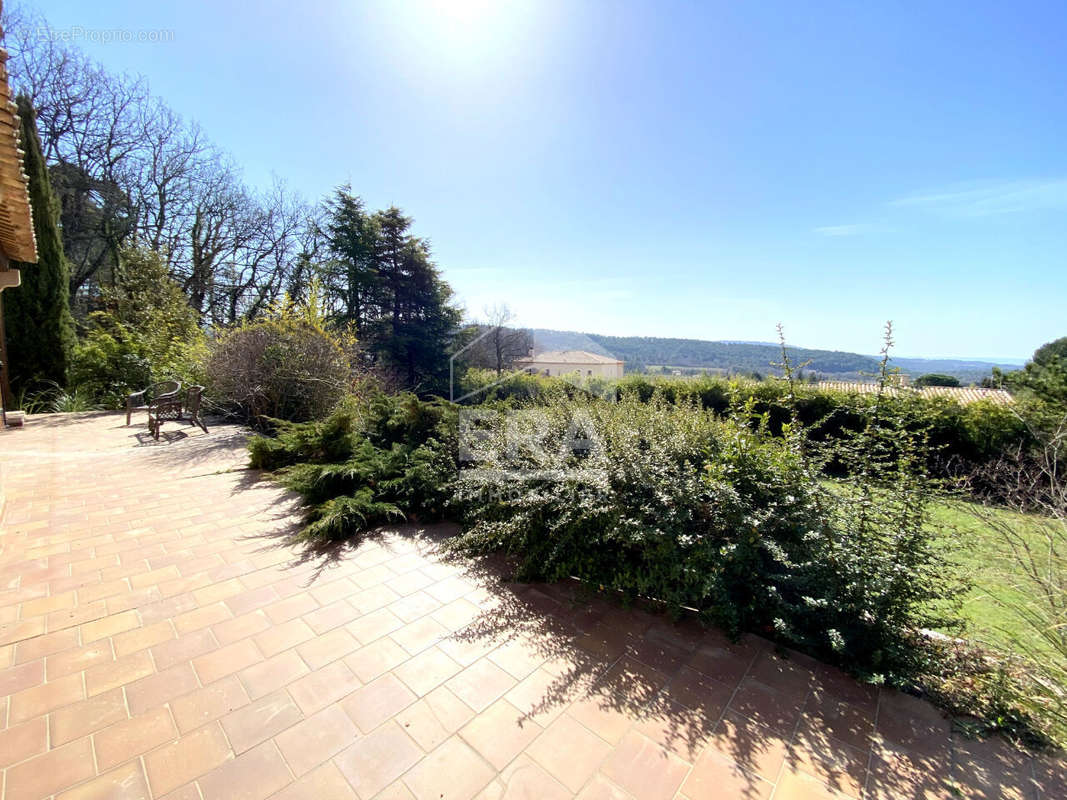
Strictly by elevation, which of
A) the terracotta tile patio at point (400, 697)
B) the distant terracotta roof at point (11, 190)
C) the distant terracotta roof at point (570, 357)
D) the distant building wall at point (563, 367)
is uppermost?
the distant terracotta roof at point (11, 190)

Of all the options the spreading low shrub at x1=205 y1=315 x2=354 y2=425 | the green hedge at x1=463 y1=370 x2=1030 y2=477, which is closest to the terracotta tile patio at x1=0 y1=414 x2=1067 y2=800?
the green hedge at x1=463 y1=370 x2=1030 y2=477

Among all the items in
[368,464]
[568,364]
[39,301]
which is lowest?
[368,464]

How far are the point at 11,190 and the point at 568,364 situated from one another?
22151 millimetres

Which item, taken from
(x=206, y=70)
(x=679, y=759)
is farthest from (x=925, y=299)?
(x=206, y=70)

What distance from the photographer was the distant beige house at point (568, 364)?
795 inches

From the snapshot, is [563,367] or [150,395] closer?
[150,395]

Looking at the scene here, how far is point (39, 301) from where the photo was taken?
8469 mm

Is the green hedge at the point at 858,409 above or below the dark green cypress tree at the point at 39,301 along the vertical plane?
below

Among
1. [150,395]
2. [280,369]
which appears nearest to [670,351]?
[280,369]

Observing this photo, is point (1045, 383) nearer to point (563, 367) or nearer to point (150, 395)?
point (150, 395)

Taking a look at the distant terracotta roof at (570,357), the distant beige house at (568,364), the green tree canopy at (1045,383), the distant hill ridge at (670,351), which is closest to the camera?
the green tree canopy at (1045,383)

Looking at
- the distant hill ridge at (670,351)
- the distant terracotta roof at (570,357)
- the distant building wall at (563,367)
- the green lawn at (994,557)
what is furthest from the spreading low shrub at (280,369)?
the distant terracotta roof at (570,357)

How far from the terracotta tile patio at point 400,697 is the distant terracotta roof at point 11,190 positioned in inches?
102

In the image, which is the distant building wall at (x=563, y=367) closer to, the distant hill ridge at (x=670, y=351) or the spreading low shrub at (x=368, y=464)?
the distant hill ridge at (x=670, y=351)
